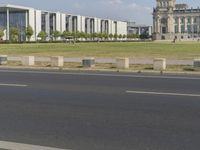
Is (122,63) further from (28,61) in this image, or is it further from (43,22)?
(43,22)

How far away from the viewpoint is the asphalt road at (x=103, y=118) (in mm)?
7297

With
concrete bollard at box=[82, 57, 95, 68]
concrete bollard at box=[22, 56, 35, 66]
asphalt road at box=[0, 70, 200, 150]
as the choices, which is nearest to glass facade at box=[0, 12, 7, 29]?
concrete bollard at box=[22, 56, 35, 66]

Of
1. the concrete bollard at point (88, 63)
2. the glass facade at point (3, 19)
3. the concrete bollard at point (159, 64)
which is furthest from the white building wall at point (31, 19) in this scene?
the concrete bollard at point (159, 64)

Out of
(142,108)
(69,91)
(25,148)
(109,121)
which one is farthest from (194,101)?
(25,148)

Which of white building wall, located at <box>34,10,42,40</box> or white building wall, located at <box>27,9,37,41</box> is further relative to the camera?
white building wall, located at <box>34,10,42,40</box>

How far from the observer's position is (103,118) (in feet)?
29.9

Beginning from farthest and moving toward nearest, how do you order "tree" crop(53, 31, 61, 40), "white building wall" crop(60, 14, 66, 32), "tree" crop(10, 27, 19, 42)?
1. "white building wall" crop(60, 14, 66, 32)
2. "tree" crop(53, 31, 61, 40)
3. "tree" crop(10, 27, 19, 42)

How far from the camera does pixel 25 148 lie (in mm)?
6930

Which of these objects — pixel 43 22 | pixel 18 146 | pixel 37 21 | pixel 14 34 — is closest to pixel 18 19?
pixel 37 21

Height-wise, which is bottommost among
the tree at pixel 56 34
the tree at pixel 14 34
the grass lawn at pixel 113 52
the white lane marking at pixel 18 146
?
the white lane marking at pixel 18 146

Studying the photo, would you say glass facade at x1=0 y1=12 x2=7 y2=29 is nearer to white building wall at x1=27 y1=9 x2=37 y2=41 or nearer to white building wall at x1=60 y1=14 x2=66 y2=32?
white building wall at x1=27 y1=9 x2=37 y2=41

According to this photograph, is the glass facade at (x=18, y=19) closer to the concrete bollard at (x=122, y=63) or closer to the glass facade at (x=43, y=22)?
the glass facade at (x=43, y=22)

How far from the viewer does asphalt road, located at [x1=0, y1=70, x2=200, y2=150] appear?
7297 millimetres

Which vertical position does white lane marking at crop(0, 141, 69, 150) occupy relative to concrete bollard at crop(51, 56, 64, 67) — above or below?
below
